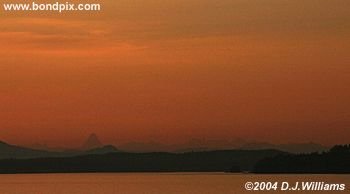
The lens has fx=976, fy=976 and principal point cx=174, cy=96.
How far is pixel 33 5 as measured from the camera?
28.2m

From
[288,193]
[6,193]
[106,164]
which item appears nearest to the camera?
[288,193]

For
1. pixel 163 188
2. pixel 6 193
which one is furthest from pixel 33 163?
pixel 163 188

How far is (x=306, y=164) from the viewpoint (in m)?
A: 67.9

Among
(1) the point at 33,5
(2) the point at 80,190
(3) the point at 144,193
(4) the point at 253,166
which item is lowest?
(1) the point at 33,5

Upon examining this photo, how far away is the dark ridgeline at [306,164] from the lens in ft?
207

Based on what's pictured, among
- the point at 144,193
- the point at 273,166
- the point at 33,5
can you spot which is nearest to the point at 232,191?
the point at 144,193

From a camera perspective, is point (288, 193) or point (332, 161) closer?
point (332, 161)

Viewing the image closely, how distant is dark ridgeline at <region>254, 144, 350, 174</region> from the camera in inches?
2489

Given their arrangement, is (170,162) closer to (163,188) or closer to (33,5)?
(33,5)

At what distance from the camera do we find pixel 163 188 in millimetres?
110125

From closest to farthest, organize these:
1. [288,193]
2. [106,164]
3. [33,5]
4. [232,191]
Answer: [33,5] < [288,193] < [106,164] < [232,191]

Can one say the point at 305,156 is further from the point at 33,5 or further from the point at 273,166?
the point at 33,5

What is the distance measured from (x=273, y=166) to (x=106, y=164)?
23.0 m

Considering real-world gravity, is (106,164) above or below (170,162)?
above
